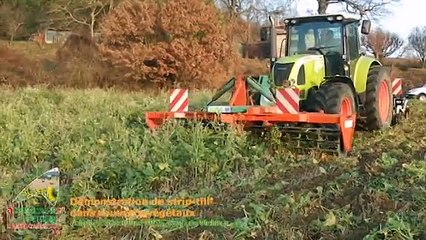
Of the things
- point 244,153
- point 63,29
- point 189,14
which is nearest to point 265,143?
point 244,153

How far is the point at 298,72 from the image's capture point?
868 cm

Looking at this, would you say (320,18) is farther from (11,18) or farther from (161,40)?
(11,18)

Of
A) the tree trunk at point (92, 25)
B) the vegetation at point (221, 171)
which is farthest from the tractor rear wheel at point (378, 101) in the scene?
the tree trunk at point (92, 25)

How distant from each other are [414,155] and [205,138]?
A: 7.94 feet

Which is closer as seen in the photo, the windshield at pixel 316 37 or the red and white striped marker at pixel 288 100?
the red and white striped marker at pixel 288 100

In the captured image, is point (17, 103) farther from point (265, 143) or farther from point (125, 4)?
point (125, 4)

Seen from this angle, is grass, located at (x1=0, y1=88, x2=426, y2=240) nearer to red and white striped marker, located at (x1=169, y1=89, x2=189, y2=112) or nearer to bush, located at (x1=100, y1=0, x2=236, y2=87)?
red and white striped marker, located at (x1=169, y1=89, x2=189, y2=112)

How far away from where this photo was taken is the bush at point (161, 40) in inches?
807

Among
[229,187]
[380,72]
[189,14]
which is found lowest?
[229,187]

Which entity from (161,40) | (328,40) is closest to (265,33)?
(328,40)

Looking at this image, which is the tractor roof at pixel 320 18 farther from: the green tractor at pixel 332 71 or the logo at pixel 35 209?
the logo at pixel 35 209

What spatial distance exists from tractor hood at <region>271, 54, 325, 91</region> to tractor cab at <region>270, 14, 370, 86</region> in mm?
147

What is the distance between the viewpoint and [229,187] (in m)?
5.64

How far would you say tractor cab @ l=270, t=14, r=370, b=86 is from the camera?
9.46 m
